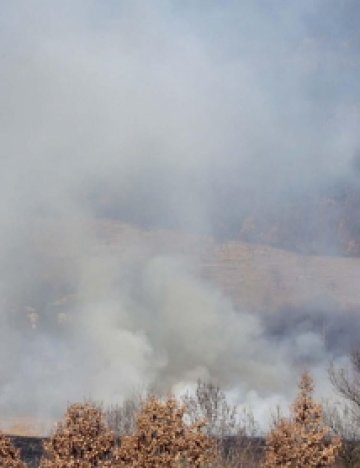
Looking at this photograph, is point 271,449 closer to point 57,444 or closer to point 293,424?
point 293,424

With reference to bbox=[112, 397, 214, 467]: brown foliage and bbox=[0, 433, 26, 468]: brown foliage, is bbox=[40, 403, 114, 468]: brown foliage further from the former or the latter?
bbox=[0, 433, 26, 468]: brown foliage

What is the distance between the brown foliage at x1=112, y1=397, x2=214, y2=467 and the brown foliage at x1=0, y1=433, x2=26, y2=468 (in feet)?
13.5

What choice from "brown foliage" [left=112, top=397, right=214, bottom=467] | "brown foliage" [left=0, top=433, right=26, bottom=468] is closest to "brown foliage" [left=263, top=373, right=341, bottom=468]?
"brown foliage" [left=112, top=397, right=214, bottom=467]

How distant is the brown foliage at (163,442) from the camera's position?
2825 cm

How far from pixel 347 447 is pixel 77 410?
3481cm

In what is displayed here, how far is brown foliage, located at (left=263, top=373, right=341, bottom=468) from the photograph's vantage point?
95.3ft

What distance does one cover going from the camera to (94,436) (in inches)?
1132

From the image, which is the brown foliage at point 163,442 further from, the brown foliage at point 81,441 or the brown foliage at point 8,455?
the brown foliage at point 8,455

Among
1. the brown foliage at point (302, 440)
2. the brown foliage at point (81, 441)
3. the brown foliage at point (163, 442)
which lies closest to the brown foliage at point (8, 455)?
the brown foliage at point (81, 441)

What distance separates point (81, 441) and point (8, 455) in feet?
10.3

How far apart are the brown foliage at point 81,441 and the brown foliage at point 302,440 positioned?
7406mm

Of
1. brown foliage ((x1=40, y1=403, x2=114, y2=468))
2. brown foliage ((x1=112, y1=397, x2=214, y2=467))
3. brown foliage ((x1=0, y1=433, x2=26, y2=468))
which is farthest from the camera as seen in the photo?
brown foliage ((x1=112, y1=397, x2=214, y2=467))

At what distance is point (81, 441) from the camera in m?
28.3

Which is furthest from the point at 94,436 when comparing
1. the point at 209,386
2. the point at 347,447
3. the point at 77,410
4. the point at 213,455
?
the point at 209,386
